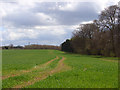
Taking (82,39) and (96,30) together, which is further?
(82,39)

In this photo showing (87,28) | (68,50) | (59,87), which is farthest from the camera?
(68,50)

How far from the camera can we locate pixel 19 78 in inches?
474

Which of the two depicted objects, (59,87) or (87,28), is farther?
(87,28)

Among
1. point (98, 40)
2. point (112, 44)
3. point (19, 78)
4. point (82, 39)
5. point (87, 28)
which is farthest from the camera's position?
point (82, 39)

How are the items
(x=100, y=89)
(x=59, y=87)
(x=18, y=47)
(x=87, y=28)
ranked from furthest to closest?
(x=18, y=47) → (x=87, y=28) → (x=59, y=87) → (x=100, y=89)

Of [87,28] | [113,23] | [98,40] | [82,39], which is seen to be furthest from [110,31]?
[82,39]

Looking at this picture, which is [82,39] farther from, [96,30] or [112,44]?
[112,44]

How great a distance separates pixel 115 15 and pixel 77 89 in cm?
4394

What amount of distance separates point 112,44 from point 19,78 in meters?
39.7

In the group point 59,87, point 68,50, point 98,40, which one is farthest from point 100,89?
point 68,50

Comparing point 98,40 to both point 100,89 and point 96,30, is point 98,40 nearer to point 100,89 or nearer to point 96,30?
point 96,30

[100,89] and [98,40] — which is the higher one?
[98,40]

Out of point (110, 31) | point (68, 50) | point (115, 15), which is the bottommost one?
point (68, 50)

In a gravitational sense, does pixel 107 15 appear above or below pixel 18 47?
above
